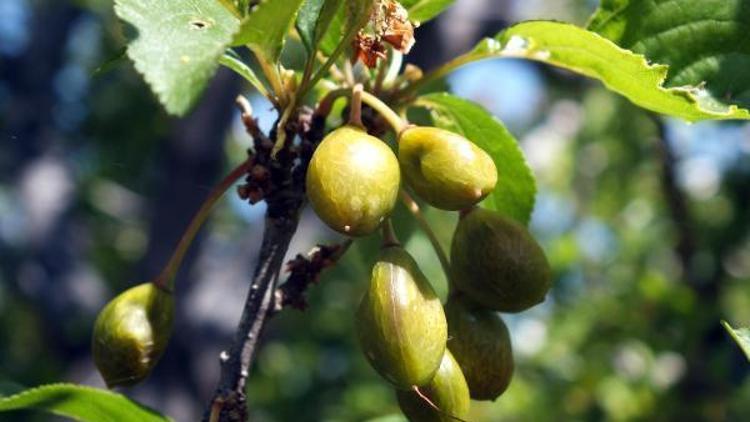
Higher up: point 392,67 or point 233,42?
point 233,42

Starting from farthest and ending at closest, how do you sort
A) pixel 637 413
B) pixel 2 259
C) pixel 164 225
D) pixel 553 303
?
pixel 2 259 < pixel 164 225 < pixel 553 303 < pixel 637 413

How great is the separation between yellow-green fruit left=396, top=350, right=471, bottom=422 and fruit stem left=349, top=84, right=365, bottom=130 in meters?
0.33

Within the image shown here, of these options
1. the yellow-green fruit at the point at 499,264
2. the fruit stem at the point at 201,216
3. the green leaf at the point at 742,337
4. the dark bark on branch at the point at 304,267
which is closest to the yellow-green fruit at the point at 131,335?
the fruit stem at the point at 201,216

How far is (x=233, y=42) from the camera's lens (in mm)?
1248

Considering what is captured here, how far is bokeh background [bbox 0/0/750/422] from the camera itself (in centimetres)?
391

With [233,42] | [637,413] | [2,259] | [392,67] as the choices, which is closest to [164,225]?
[2,259]

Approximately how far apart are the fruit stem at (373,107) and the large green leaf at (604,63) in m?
0.20

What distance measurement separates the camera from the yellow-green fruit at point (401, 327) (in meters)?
1.24

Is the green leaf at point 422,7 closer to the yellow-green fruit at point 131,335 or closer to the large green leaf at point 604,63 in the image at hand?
the large green leaf at point 604,63

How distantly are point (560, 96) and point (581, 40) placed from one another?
451cm

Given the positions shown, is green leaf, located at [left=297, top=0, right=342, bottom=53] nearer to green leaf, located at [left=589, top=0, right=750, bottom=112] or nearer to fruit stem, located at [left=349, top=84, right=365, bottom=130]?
fruit stem, located at [left=349, top=84, right=365, bottom=130]

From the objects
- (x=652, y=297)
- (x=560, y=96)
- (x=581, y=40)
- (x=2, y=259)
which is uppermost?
(x=581, y=40)

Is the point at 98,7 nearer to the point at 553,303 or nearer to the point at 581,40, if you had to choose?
the point at 553,303

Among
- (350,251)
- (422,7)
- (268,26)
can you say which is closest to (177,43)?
(268,26)
